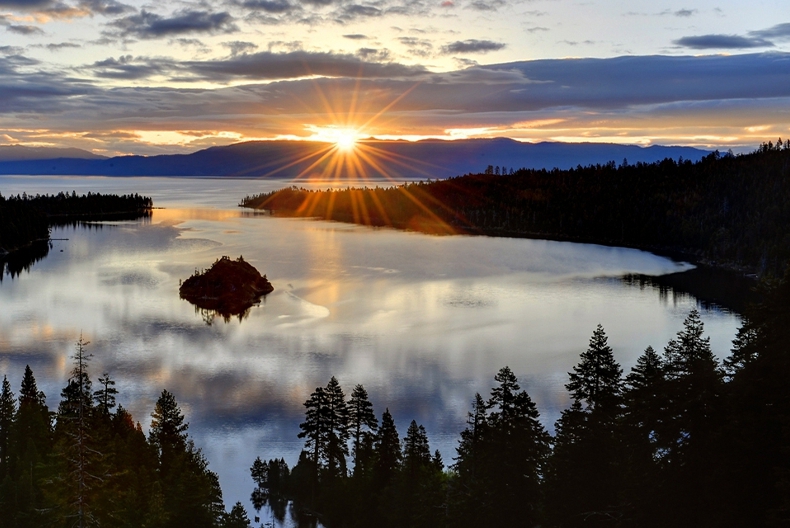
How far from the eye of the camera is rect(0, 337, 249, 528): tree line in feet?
90.0

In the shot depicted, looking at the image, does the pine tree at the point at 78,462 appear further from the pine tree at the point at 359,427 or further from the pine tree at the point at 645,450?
the pine tree at the point at 645,450

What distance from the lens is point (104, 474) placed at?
24719 millimetres

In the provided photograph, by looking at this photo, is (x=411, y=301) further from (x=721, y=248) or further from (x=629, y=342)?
(x=721, y=248)

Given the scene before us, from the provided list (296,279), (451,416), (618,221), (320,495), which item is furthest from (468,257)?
(320,495)

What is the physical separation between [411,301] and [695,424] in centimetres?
7164

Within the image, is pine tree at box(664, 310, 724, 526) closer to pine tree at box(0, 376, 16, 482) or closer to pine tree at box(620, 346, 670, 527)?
pine tree at box(620, 346, 670, 527)

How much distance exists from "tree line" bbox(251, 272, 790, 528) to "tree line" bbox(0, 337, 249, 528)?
19.7ft

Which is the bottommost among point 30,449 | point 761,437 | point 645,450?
point 30,449

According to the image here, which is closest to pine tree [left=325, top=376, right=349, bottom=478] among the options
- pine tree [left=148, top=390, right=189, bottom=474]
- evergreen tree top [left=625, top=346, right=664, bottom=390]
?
pine tree [left=148, top=390, right=189, bottom=474]

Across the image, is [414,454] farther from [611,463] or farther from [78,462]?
[78,462]

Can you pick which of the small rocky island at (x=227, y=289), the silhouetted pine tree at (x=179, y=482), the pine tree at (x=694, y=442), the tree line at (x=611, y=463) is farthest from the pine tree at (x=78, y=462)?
the small rocky island at (x=227, y=289)

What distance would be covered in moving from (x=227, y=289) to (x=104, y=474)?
71465mm

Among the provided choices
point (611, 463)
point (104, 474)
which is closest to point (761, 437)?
point (611, 463)

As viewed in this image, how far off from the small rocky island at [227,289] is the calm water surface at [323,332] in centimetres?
260
